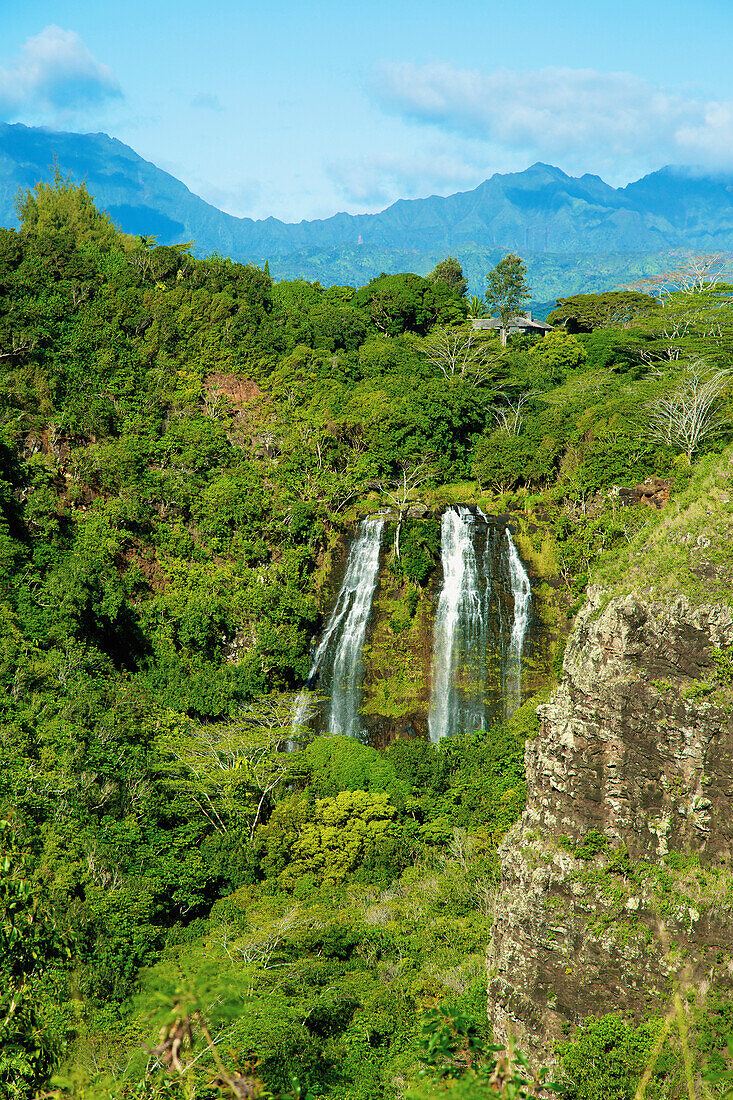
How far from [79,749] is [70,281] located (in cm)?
3148

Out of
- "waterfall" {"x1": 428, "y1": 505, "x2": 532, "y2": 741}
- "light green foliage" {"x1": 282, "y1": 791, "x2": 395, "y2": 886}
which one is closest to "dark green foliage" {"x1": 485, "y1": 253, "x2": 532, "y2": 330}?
"waterfall" {"x1": 428, "y1": 505, "x2": 532, "y2": 741}

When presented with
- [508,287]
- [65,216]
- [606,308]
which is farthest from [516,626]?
[65,216]

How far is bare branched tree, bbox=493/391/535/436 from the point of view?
4253 cm

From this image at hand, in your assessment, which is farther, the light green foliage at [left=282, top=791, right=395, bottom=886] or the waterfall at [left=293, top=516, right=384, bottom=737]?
the waterfall at [left=293, top=516, right=384, bottom=737]

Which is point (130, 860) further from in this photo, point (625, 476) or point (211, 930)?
point (625, 476)

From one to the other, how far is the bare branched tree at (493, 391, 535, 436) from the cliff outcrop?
2758 cm

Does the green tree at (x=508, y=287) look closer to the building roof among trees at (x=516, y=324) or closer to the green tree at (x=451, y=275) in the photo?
the building roof among trees at (x=516, y=324)

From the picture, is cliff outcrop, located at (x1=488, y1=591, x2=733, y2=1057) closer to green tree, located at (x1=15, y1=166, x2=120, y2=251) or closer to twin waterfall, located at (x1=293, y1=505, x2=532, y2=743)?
twin waterfall, located at (x1=293, y1=505, x2=532, y2=743)

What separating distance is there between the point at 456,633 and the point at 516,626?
2418 mm

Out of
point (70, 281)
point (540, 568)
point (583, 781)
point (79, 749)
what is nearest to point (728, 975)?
point (583, 781)

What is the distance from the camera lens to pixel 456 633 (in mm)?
32969

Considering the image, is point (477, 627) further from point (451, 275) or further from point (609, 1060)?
point (451, 275)

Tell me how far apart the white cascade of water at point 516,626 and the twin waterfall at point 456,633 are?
0.04 metres

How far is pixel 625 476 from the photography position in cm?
3500
